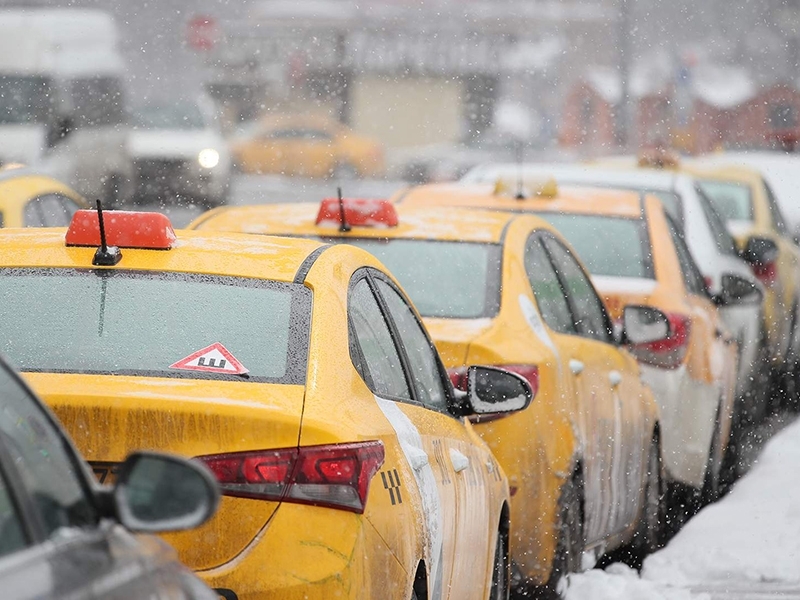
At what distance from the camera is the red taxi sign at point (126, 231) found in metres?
4.60

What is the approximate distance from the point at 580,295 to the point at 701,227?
3602 mm

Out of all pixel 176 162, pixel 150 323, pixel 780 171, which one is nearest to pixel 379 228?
pixel 150 323

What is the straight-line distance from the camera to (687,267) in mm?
9586

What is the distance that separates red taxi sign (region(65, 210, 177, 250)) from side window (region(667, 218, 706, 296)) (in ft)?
16.6

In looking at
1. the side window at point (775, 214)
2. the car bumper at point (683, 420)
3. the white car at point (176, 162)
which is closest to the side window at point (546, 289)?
the car bumper at point (683, 420)

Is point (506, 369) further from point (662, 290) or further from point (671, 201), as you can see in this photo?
point (671, 201)

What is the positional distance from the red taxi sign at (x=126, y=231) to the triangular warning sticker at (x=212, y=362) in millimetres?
513

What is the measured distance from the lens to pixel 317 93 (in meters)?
80.9

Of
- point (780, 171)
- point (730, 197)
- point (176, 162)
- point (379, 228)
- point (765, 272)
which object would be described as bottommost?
point (176, 162)

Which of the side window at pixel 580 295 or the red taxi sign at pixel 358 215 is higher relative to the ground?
the red taxi sign at pixel 358 215

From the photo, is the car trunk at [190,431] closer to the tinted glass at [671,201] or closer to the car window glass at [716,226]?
the tinted glass at [671,201]

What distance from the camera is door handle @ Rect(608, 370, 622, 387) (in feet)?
24.7

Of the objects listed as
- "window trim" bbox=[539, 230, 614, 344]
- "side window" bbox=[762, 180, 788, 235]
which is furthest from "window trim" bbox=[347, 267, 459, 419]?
"side window" bbox=[762, 180, 788, 235]

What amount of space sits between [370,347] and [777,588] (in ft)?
9.29
